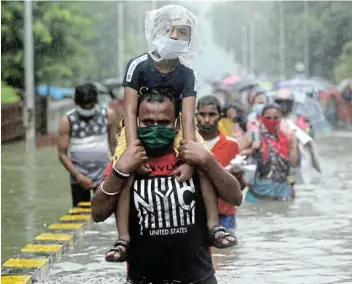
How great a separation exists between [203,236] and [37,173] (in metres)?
13.8

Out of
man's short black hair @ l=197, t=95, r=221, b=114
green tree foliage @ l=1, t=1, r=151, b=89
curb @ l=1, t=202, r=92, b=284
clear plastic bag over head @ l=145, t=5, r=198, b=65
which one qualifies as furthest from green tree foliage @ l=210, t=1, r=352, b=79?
clear plastic bag over head @ l=145, t=5, r=198, b=65

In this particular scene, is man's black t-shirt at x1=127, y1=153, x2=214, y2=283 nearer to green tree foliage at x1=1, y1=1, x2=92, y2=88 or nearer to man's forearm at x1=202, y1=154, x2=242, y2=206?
man's forearm at x1=202, y1=154, x2=242, y2=206

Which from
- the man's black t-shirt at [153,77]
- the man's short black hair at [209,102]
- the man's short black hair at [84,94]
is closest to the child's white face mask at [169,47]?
the man's black t-shirt at [153,77]

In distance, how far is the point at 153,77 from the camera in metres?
5.46

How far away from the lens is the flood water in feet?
28.5

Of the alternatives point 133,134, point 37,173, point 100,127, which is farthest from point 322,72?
point 133,134

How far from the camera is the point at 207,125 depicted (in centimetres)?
935

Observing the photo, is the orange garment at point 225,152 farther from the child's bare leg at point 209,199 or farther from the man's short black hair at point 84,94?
the child's bare leg at point 209,199

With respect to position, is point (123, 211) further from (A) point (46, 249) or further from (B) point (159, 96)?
(A) point (46, 249)

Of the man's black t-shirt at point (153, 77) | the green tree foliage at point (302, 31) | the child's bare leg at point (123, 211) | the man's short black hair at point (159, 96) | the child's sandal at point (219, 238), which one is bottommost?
the child's sandal at point (219, 238)

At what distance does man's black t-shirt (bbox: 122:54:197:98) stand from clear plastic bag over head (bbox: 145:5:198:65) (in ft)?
0.28

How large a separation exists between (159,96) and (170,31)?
1.21 ft

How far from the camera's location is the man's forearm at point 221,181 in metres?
5.09

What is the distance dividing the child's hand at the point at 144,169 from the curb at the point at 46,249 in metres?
2.97
